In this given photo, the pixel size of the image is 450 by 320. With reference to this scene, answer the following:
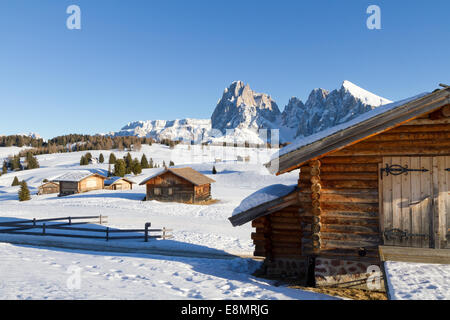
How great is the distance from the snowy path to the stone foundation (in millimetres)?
848

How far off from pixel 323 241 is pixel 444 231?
9.75 ft

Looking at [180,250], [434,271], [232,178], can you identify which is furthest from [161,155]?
[434,271]

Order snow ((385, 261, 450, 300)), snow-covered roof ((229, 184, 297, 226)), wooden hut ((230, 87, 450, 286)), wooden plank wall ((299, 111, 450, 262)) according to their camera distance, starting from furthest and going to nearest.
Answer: snow-covered roof ((229, 184, 297, 226)), wooden plank wall ((299, 111, 450, 262)), wooden hut ((230, 87, 450, 286)), snow ((385, 261, 450, 300))

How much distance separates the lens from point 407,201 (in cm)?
750

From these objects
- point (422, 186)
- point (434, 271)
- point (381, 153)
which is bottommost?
point (434, 271)

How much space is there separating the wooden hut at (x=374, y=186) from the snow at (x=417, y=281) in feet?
2.07

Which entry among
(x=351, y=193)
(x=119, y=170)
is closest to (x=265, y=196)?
(x=351, y=193)

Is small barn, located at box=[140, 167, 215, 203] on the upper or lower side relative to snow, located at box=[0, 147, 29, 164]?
lower

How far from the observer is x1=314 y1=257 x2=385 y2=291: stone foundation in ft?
26.6

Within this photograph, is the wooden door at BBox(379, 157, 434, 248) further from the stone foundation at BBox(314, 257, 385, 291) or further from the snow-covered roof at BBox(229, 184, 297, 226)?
the snow-covered roof at BBox(229, 184, 297, 226)
